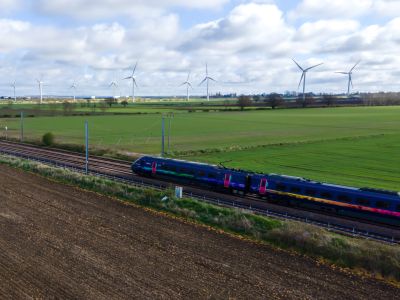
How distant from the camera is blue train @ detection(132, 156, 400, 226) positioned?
3231 cm

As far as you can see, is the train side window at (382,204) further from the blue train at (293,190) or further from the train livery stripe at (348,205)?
the train livery stripe at (348,205)

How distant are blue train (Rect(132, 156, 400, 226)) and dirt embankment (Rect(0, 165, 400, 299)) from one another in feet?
34.1

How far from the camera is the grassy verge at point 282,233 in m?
24.2

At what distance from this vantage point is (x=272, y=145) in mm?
79500

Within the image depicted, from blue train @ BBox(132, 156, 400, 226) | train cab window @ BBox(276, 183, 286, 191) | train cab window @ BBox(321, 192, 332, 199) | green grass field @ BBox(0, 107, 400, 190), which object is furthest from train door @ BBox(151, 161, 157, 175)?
train cab window @ BBox(321, 192, 332, 199)

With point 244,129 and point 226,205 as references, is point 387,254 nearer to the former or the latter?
point 226,205

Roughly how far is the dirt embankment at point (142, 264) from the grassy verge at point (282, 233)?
150 cm

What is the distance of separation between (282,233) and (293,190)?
372 inches

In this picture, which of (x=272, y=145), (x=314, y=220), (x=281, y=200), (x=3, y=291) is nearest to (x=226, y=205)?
(x=281, y=200)

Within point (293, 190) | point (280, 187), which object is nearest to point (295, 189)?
point (293, 190)

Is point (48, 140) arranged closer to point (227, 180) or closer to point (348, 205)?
point (227, 180)

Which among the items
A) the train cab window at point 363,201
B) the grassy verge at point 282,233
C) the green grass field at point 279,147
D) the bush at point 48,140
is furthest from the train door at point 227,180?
the bush at point 48,140

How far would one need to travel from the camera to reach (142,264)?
76.8 feet

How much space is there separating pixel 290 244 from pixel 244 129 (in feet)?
287
